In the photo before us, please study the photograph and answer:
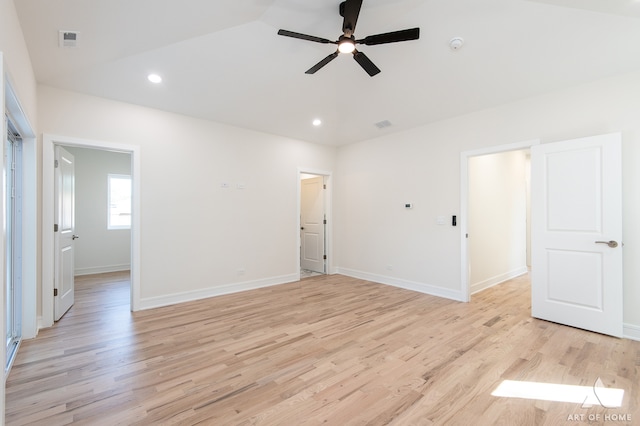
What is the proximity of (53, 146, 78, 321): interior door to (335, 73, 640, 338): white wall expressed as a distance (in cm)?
448

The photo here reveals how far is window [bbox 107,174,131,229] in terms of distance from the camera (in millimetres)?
6508

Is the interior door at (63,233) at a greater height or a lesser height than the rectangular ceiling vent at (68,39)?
lesser

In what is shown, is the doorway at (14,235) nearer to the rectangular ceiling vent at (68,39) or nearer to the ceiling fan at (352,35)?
the rectangular ceiling vent at (68,39)

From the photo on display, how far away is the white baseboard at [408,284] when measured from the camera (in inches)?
171

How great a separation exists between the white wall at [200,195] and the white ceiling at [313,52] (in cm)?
30

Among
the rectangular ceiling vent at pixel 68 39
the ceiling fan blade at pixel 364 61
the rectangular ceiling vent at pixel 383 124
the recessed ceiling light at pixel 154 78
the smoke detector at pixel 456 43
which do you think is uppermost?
the smoke detector at pixel 456 43

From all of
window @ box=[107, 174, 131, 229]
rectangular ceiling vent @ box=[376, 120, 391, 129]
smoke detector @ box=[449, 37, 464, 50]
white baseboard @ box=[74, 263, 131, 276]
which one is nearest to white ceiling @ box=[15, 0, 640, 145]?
smoke detector @ box=[449, 37, 464, 50]

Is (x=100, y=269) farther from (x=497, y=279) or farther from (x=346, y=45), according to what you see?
(x=497, y=279)

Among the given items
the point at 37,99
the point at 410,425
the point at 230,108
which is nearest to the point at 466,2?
the point at 230,108

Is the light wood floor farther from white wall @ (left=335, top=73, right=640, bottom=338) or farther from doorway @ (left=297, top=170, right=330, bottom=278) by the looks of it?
doorway @ (left=297, top=170, right=330, bottom=278)

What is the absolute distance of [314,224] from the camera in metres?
6.45

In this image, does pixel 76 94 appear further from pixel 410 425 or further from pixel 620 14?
pixel 620 14

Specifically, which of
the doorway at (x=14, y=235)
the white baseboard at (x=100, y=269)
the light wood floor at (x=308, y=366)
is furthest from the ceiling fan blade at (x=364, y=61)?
the white baseboard at (x=100, y=269)

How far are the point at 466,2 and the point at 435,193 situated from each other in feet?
8.57
